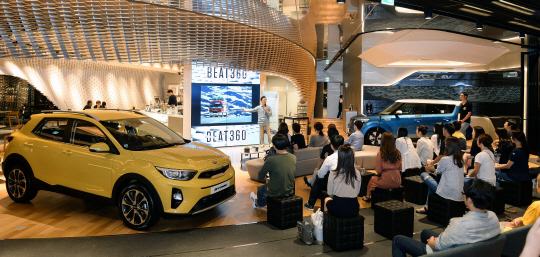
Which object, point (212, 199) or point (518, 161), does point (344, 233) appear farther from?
point (518, 161)

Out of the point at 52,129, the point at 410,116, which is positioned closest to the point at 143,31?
the point at 52,129

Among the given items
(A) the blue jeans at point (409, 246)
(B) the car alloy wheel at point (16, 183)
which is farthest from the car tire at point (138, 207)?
(A) the blue jeans at point (409, 246)

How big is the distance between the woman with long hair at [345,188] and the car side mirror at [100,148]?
2.92 m

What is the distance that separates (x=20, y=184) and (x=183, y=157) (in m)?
2.93

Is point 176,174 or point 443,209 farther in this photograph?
point 443,209

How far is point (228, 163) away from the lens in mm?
5227

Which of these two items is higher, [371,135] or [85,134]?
[85,134]

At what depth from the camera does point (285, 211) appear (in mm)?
4703

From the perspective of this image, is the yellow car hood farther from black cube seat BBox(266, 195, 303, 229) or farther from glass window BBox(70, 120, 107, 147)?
black cube seat BBox(266, 195, 303, 229)

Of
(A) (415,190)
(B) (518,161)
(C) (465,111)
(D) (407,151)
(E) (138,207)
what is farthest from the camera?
(C) (465,111)

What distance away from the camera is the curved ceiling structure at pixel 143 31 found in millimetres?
6648

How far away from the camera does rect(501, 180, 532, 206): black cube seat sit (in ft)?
19.3

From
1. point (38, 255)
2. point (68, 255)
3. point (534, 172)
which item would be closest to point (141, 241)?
point (68, 255)

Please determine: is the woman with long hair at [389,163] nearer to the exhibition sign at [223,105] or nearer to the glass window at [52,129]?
the glass window at [52,129]
